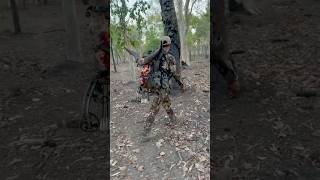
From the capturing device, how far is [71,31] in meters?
12.9

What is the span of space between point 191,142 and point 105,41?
2408 millimetres

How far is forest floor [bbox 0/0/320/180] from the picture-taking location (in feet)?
24.7

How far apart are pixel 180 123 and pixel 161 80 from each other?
43.4 inches

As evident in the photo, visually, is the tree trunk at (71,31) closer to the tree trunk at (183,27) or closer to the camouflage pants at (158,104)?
the tree trunk at (183,27)

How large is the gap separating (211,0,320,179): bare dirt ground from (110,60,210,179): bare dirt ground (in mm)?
456

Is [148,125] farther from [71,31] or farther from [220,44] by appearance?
[71,31]

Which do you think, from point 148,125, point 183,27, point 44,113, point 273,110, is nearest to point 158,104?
point 148,125

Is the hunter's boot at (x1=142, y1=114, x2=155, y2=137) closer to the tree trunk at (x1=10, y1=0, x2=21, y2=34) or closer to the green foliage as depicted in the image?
the green foliage

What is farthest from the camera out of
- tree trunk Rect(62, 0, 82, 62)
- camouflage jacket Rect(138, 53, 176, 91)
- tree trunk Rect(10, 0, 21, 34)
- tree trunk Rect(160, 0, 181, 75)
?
tree trunk Rect(10, 0, 21, 34)

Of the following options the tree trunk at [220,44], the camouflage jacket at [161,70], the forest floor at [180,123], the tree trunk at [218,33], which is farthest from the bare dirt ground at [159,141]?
the tree trunk at [218,33]

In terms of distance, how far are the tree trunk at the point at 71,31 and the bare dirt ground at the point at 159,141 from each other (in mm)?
3923

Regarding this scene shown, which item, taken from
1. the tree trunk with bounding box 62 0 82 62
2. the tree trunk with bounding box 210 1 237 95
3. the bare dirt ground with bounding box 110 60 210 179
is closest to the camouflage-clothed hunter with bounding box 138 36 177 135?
the bare dirt ground with bounding box 110 60 210 179

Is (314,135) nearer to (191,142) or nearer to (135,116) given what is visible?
(191,142)

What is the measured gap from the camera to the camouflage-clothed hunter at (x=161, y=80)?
7102 mm
